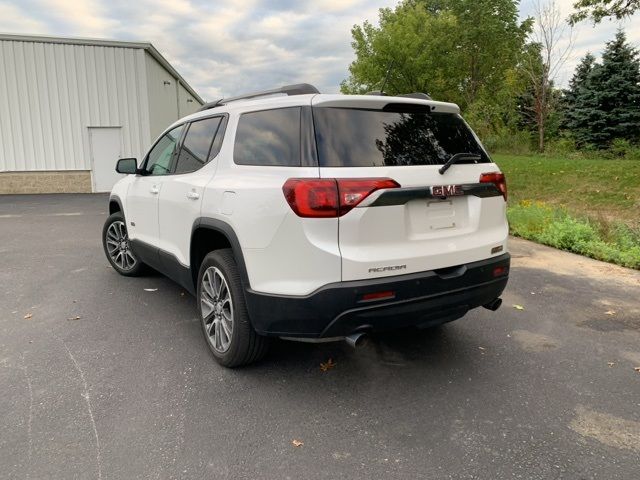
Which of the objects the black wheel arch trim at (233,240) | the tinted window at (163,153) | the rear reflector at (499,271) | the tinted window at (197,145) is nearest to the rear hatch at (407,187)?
the rear reflector at (499,271)

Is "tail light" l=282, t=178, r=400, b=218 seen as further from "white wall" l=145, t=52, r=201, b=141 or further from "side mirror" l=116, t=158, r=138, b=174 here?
"white wall" l=145, t=52, r=201, b=141

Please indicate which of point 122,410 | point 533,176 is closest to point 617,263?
point 122,410

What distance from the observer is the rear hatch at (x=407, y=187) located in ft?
8.69

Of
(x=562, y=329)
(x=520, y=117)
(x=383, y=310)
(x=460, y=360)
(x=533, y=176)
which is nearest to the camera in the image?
(x=383, y=310)

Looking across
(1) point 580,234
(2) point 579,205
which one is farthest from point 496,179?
(2) point 579,205

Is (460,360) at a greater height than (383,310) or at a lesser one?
lesser

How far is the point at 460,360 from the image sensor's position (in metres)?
3.53

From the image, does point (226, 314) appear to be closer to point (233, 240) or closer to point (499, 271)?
point (233, 240)

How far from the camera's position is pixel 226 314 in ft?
10.9

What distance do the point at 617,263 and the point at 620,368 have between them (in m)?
3.48

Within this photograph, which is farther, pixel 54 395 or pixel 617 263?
pixel 617 263

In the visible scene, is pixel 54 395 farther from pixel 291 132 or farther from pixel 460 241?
pixel 460 241

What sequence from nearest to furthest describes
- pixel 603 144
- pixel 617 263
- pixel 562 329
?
pixel 562 329 → pixel 617 263 → pixel 603 144

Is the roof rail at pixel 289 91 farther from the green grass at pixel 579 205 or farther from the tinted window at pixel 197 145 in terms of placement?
the green grass at pixel 579 205
